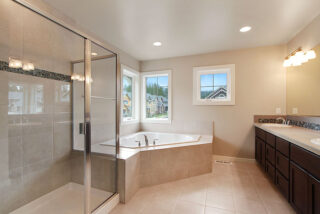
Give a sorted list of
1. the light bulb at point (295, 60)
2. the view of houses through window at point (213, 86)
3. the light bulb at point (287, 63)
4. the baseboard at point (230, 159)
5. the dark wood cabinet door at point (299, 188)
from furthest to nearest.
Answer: the view of houses through window at point (213, 86) → the baseboard at point (230, 159) → the light bulb at point (287, 63) → the light bulb at point (295, 60) → the dark wood cabinet door at point (299, 188)

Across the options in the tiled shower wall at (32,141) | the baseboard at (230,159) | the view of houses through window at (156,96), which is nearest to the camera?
the tiled shower wall at (32,141)

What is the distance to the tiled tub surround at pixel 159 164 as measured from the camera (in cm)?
181

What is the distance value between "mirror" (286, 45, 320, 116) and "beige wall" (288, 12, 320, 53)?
13 cm

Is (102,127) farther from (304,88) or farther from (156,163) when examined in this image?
(304,88)

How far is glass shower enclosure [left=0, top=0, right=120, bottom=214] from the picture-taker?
1381 mm

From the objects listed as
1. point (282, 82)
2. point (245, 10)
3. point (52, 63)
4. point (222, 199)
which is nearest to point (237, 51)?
point (282, 82)

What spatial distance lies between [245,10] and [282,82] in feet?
5.92

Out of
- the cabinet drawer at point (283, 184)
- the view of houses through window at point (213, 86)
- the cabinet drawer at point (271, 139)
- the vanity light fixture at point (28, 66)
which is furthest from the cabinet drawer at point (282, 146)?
the vanity light fixture at point (28, 66)

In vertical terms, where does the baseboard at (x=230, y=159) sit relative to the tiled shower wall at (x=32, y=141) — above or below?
below

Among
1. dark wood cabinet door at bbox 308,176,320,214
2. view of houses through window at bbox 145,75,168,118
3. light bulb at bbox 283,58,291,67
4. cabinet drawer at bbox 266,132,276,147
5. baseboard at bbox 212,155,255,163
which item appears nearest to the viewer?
dark wood cabinet door at bbox 308,176,320,214

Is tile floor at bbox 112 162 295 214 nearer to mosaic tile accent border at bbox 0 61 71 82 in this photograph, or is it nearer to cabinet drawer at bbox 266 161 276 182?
cabinet drawer at bbox 266 161 276 182

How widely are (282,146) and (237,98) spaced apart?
4.93 ft

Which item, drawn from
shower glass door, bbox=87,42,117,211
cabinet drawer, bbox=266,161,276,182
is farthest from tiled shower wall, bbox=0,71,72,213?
cabinet drawer, bbox=266,161,276,182

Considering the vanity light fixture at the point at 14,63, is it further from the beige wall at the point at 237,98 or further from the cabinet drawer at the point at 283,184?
the cabinet drawer at the point at 283,184
